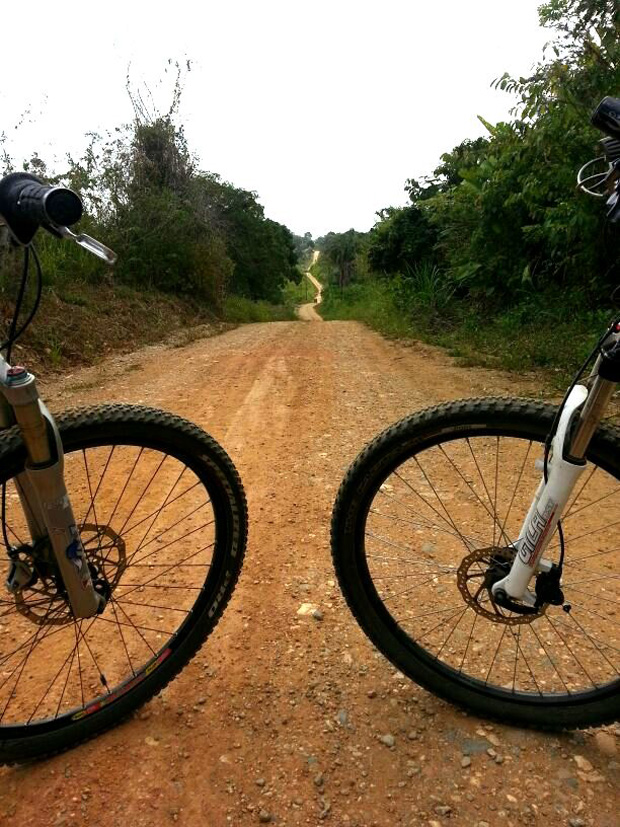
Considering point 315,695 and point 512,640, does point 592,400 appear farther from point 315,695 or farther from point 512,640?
point 315,695

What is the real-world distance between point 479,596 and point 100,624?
1.56 metres

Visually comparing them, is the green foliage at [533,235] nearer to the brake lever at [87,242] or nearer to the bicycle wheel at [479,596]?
the bicycle wheel at [479,596]

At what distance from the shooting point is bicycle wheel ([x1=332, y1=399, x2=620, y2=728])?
161 centimetres

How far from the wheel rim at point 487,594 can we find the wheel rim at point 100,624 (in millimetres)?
834

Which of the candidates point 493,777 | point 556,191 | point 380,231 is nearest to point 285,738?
point 493,777

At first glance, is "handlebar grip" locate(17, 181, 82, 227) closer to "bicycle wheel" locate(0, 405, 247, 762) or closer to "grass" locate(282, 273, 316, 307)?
"bicycle wheel" locate(0, 405, 247, 762)

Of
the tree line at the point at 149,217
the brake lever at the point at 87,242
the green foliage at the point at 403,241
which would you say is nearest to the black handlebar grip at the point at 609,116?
the brake lever at the point at 87,242

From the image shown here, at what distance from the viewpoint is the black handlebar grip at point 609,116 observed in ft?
4.06

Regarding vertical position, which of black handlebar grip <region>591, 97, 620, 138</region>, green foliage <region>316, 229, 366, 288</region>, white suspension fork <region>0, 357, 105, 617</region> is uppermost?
green foliage <region>316, 229, 366, 288</region>

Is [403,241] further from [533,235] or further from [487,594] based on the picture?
[487,594]

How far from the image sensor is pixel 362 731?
170cm

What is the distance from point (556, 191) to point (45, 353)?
7.17 metres

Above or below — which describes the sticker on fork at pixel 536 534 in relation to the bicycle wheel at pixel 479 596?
above

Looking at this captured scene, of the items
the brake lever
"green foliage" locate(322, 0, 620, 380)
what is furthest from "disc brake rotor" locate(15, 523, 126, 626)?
"green foliage" locate(322, 0, 620, 380)
